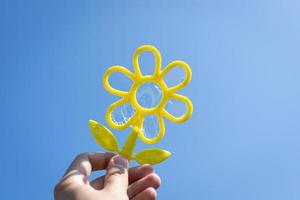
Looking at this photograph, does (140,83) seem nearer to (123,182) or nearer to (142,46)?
(142,46)

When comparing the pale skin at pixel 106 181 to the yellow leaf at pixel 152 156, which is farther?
the yellow leaf at pixel 152 156

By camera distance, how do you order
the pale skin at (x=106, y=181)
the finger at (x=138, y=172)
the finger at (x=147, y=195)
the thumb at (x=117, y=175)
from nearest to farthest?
the pale skin at (x=106, y=181)
the thumb at (x=117, y=175)
the finger at (x=147, y=195)
the finger at (x=138, y=172)

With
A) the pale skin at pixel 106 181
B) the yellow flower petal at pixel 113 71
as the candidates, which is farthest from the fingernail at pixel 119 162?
the yellow flower petal at pixel 113 71

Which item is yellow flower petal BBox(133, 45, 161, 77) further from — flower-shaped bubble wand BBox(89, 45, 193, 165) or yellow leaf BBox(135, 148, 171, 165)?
yellow leaf BBox(135, 148, 171, 165)

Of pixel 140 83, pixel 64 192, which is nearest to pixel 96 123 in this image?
pixel 140 83

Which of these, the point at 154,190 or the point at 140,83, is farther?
the point at 140,83

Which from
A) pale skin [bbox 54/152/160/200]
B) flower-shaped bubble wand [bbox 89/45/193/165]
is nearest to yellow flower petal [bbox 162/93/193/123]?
flower-shaped bubble wand [bbox 89/45/193/165]

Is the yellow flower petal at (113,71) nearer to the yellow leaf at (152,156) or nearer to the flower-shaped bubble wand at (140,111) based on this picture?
the flower-shaped bubble wand at (140,111)
